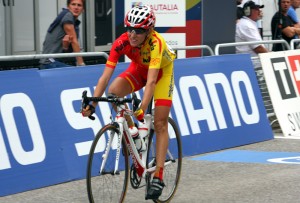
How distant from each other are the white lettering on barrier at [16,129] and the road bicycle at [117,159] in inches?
46.3

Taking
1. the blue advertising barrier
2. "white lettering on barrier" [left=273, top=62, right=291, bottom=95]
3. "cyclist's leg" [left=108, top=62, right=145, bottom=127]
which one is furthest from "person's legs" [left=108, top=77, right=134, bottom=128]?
"white lettering on barrier" [left=273, top=62, right=291, bottom=95]

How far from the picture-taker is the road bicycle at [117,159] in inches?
301

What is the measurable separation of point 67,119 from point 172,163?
1445 mm

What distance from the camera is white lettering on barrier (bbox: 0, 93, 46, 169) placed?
889 centimetres

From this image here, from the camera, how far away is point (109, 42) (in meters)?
17.2

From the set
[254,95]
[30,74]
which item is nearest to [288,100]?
[254,95]

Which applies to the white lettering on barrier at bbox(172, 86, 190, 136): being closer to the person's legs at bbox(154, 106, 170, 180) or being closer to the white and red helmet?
the person's legs at bbox(154, 106, 170, 180)

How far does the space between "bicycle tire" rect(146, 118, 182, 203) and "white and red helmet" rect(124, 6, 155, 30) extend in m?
1.06

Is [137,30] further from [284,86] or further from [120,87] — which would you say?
[284,86]

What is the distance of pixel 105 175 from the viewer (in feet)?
25.3

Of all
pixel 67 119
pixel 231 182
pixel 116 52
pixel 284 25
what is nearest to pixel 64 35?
pixel 67 119

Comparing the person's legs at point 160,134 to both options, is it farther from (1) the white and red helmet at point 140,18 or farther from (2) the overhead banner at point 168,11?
(2) the overhead banner at point 168,11

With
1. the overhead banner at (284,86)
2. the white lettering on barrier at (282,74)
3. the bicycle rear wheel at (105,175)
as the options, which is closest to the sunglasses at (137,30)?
the bicycle rear wheel at (105,175)

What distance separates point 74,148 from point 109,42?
25.5 feet
